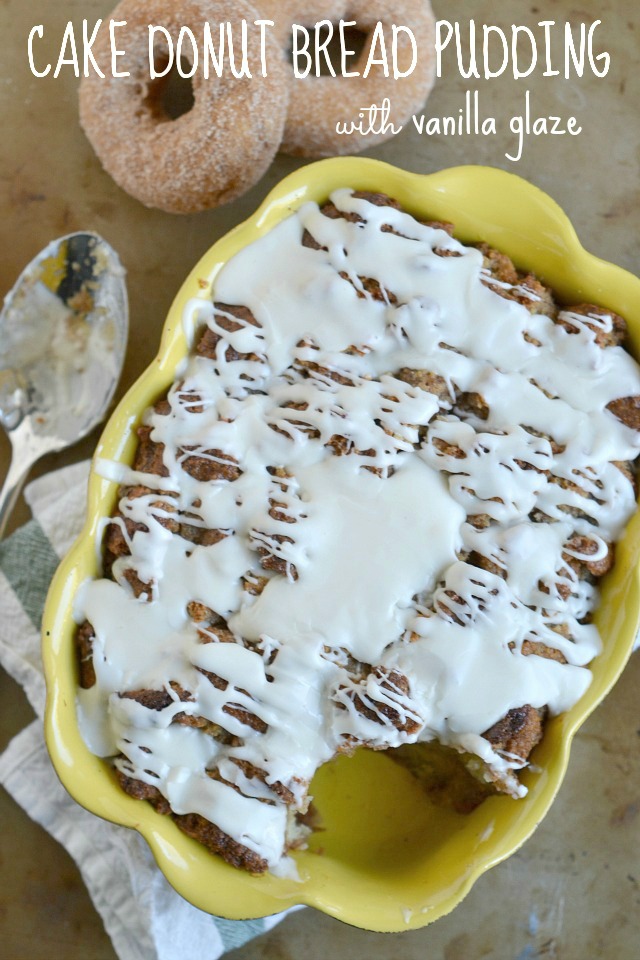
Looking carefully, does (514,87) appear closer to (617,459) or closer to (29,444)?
(617,459)

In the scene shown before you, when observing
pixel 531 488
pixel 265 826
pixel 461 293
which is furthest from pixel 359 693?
pixel 461 293

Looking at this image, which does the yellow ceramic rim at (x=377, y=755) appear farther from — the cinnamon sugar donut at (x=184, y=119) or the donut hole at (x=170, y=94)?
the donut hole at (x=170, y=94)

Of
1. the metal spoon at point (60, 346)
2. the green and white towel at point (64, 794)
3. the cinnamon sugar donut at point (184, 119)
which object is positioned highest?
the cinnamon sugar donut at point (184, 119)

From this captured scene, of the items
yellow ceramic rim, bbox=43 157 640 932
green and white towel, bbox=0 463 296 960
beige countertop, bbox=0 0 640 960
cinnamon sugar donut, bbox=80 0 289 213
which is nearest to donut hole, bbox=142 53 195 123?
cinnamon sugar donut, bbox=80 0 289 213

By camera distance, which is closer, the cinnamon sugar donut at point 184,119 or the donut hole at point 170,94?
the cinnamon sugar donut at point 184,119

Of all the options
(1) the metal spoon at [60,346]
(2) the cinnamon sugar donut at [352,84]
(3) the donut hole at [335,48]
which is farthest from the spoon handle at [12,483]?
(3) the donut hole at [335,48]

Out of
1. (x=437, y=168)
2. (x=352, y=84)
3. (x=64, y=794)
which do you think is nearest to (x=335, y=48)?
(x=352, y=84)
